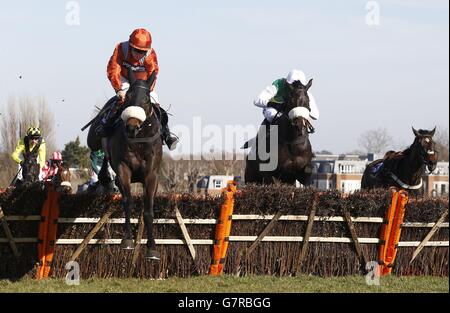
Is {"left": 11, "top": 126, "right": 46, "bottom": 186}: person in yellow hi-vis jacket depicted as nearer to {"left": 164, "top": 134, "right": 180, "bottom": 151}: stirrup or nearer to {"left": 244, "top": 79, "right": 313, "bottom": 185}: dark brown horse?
{"left": 244, "top": 79, "right": 313, "bottom": 185}: dark brown horse

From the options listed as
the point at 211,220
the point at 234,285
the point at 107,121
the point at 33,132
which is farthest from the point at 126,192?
the point at 33,132

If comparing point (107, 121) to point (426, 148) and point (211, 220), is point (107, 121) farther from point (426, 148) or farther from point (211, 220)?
Result: point (426, 148)

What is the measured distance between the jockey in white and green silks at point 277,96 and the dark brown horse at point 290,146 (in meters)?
0.13

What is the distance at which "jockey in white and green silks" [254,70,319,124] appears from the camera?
13.3 meters

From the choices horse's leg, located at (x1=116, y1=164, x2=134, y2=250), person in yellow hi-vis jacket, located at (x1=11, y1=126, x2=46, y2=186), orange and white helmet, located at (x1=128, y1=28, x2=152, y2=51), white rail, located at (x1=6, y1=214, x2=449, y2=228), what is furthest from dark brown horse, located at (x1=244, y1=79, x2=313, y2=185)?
person in yellow hi-vis jacket, located at (x1=11, y1=126, x2=46, y2=186)

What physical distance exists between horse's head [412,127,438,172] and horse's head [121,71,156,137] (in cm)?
646

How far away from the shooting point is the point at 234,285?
10680 mm

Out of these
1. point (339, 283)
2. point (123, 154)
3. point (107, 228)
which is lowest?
point (339, 283)

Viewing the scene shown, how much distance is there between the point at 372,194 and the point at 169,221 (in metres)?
3.16

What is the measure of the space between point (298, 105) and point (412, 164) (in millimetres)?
3809

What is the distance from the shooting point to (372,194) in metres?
12.5

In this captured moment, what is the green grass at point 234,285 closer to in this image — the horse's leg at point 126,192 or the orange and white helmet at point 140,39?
the horse's leg at point 126,192
